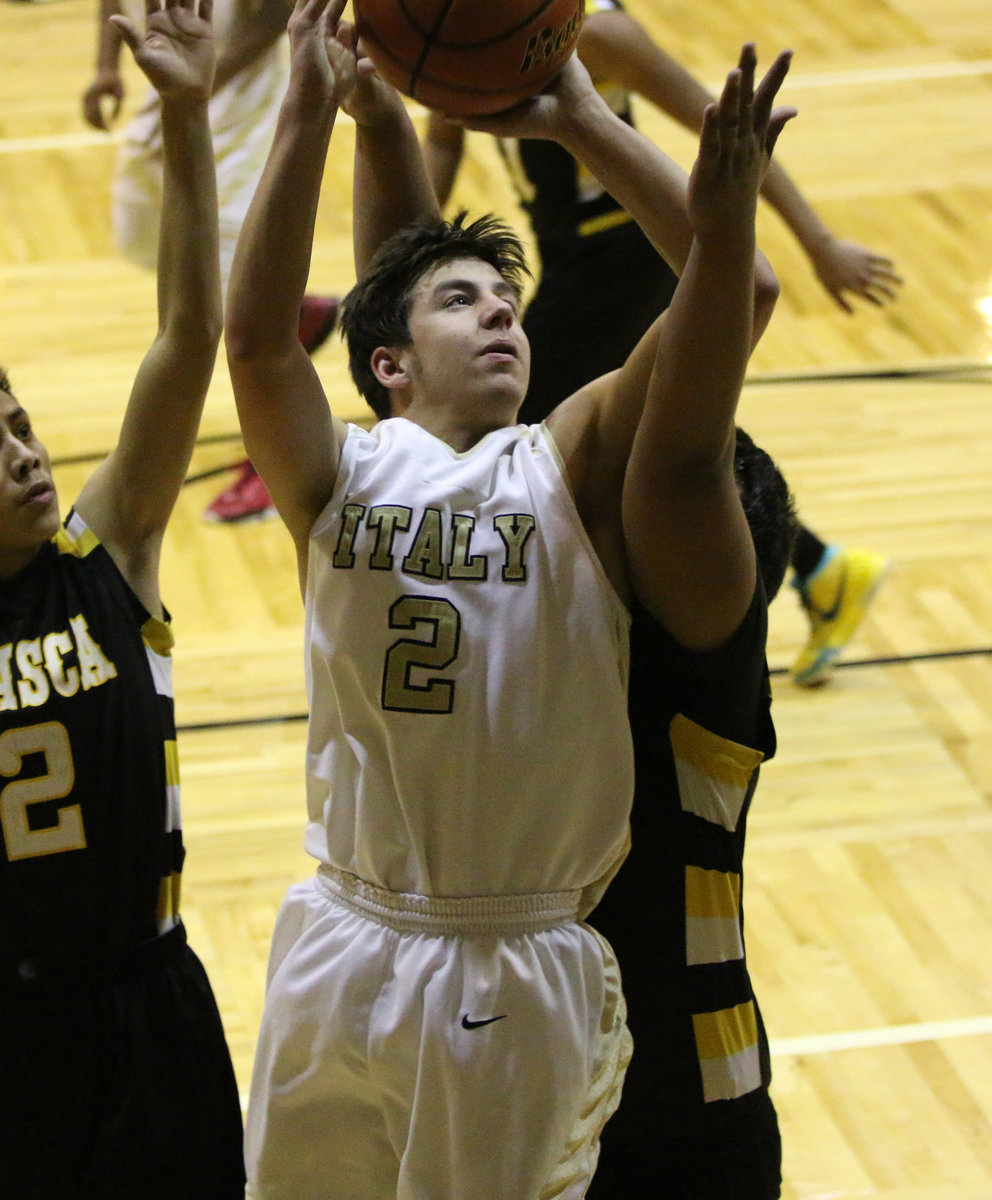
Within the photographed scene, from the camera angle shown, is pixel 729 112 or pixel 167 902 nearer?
pixel 729 112

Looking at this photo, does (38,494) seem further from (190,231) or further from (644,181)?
(644,181)

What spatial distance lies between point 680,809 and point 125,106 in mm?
6650

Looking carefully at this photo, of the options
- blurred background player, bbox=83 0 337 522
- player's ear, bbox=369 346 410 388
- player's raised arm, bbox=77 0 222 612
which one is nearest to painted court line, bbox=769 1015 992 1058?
player's raised arm, bbox=77 0 222 612

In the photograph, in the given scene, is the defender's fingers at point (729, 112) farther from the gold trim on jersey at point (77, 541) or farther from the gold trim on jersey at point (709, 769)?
the gold trim on jersey at point (77, 541)

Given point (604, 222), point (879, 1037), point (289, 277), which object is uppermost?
point (289, 277)

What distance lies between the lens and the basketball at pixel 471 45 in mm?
2277

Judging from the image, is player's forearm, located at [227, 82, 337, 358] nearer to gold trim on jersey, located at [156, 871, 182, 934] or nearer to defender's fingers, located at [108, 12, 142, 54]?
defender's fingers, located at [108, 12, 142, 54]

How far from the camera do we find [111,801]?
2.45 meters

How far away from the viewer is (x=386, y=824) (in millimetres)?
2174

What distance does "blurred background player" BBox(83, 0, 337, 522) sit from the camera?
4.76 m

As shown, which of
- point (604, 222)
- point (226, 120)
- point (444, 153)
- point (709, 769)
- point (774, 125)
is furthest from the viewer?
point (226, 120)

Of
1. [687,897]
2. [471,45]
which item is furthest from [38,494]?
[687,897]

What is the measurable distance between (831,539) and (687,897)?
10.1 ft

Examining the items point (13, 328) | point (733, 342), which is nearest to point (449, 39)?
point (733, 342)
